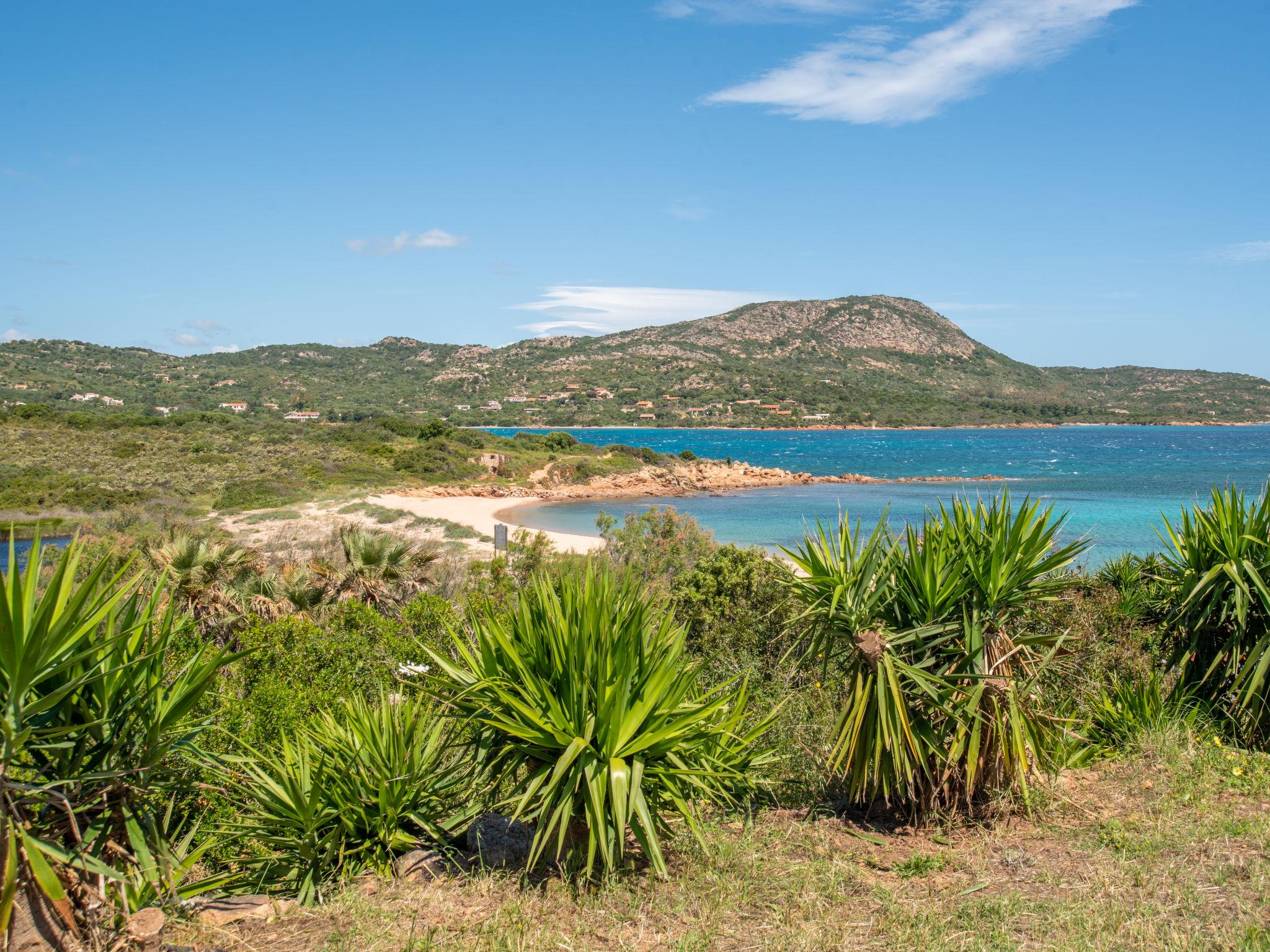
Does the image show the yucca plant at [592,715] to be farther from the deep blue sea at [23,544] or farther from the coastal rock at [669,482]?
the coastal rock at [669,482]

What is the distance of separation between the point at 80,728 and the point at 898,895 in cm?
394

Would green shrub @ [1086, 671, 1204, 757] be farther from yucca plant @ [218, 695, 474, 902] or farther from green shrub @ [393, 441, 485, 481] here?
green shrub @ [393, 441, 485, 481]


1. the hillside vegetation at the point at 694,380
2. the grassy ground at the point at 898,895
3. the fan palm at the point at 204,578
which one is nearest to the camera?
the grassy ground at the point at 898,895

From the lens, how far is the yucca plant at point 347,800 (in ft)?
16.0

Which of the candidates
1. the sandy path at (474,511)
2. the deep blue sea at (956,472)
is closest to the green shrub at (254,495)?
the sandy path at (474,511)

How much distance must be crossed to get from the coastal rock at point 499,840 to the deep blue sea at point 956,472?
8.50 ft

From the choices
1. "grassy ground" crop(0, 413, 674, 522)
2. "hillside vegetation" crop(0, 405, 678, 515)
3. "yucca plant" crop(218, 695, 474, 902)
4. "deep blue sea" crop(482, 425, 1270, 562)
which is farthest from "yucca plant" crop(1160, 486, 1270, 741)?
"hillside vegetation" crop(0, 405, 678, 515)

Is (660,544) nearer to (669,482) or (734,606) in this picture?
(734,606)

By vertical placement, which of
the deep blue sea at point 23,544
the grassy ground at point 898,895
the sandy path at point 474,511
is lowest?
the deep blue sea at point 23,544

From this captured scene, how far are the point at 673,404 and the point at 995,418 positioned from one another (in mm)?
54986

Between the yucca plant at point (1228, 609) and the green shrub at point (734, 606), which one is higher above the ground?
the yucca plant at point (1228, 609)

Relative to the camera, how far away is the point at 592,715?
454 centimetres

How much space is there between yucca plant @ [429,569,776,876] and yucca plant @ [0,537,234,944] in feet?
4.80

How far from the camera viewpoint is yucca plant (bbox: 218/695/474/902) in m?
4.87
